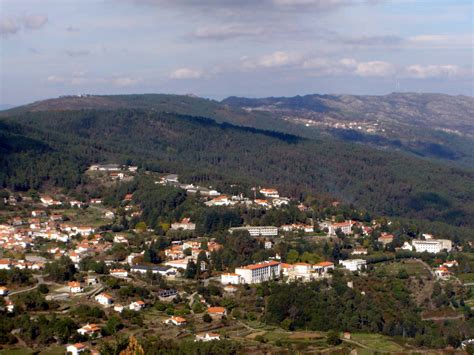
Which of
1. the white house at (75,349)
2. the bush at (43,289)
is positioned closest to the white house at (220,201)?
the bush at (43,289)

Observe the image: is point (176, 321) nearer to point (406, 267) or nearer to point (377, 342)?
point (377, 342)

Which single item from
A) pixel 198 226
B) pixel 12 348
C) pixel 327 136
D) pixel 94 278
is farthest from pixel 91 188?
pixel 327 136

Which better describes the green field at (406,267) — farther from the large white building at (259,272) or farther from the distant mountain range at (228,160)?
the distant mountain range at (228,160)

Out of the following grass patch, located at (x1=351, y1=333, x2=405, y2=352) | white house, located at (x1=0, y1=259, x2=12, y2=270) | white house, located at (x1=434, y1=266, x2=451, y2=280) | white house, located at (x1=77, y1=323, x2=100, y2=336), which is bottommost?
grass patch, located at (x1=351, y1=333, x2=405, y2=352)

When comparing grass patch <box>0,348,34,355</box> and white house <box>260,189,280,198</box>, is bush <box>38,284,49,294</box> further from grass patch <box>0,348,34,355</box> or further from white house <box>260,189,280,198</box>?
white house <box>260,189,280,198</box>

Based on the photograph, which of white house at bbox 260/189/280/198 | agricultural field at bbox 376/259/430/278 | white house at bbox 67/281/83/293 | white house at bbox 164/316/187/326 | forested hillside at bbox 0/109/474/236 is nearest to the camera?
white house at bbox 164/316/187/326

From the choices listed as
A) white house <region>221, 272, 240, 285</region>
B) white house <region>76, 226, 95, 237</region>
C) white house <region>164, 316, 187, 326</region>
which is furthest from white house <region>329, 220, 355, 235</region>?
white house <region>164, 316, 187, 326</region>
